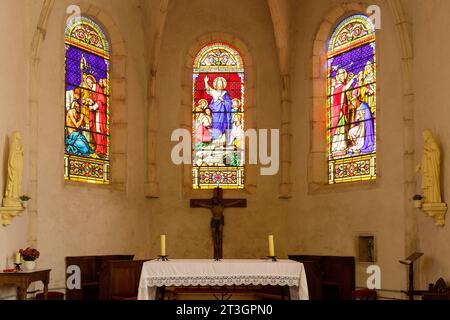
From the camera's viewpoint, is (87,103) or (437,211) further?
(87,103)

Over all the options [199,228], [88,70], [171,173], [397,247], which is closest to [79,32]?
[88,70]

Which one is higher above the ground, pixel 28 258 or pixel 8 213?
pixel 8 213

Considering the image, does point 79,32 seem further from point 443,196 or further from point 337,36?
point 443,196

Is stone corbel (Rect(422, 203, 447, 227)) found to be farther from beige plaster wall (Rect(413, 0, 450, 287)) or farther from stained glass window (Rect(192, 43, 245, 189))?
stained glass window (Rect(192, 43, 245, 189))

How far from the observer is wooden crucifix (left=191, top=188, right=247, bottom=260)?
545 inches

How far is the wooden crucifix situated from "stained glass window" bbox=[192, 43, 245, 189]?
1.53ft

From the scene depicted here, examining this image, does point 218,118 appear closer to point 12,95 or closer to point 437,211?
point 12,95

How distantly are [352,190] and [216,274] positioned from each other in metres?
4.56

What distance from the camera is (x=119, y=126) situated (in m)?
13.8

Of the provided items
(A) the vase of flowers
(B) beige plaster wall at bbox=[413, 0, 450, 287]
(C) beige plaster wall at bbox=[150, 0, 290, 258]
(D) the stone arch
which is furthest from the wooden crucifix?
(A) the vase of flowers

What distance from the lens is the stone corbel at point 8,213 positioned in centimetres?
962

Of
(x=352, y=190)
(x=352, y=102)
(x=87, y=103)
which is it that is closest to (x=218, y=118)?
(x=87, y=103)

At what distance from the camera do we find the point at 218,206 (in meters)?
13.9
